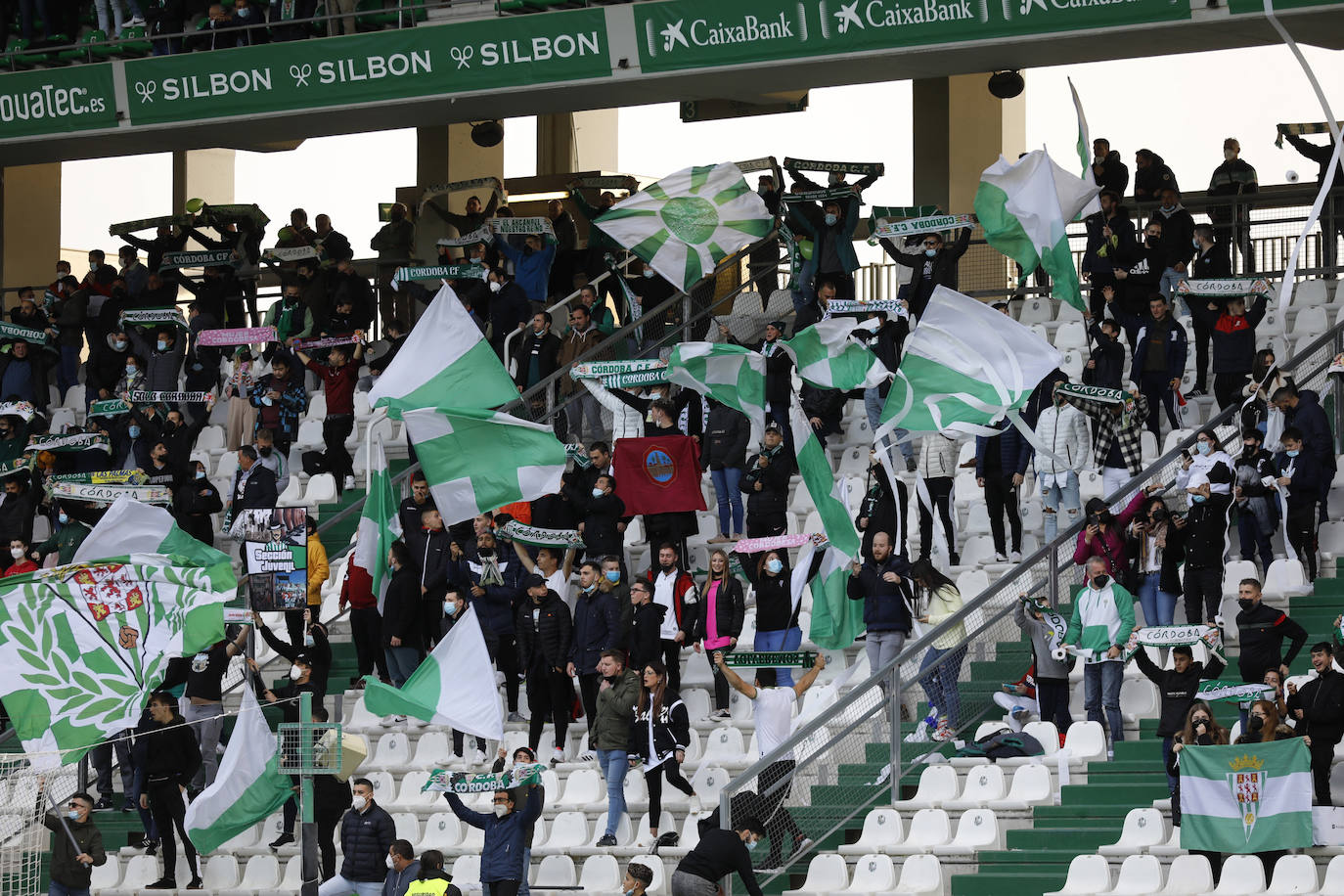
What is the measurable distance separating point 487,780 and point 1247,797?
5.33m

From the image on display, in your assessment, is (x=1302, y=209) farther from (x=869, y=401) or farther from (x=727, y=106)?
(x=727, y=106)

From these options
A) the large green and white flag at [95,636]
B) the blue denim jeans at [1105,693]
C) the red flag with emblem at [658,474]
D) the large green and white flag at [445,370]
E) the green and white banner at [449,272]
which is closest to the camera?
the large green and white flag at [95,636]

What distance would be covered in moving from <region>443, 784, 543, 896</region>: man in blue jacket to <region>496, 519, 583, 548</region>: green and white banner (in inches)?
136

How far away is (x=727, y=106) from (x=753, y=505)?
12.2 meters

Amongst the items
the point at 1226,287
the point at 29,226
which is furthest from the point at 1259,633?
the point at 29,226

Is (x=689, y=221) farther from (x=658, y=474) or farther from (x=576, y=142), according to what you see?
(x=576, y=142)

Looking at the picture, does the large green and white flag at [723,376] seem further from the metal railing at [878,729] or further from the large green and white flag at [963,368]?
the metal railing at [878,729]

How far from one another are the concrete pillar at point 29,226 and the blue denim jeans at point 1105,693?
21.1 m

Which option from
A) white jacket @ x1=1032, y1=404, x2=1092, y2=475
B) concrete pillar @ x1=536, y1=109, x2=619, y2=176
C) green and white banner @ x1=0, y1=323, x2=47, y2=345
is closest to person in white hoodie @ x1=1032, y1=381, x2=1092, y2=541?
white jacket @ x1=1032, y1=404, x2=1092, y2=475

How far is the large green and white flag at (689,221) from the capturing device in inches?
968

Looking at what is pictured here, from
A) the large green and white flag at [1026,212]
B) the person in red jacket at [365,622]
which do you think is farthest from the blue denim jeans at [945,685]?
the person in red jacket at [365,622]

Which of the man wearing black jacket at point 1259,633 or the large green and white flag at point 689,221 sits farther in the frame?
the large green and white flag at point 689,221

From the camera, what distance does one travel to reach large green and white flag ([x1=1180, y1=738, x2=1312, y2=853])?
589 inches

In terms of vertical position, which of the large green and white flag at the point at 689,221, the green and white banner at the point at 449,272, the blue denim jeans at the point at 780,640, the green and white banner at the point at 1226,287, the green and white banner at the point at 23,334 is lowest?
the blue denim jeans at the point at 780,640
